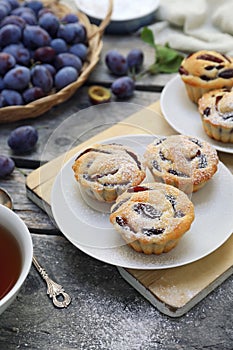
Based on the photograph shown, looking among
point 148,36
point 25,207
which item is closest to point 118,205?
point 25,207

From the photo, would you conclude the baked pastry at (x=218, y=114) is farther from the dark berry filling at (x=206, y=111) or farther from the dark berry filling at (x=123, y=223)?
the dark berry filling at (x=123, y=223)

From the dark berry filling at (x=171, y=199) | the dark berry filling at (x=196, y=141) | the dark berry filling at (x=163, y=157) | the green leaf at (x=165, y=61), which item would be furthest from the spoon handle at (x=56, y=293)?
the green leaf at (x=165, y=61)

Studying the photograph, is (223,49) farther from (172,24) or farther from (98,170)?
(98,170)

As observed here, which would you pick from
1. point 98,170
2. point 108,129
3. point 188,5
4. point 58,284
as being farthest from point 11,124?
point 188,5

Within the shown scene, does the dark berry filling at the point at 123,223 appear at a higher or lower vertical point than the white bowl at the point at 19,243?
lower

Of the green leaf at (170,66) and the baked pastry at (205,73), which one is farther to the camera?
the green leaf at (170,66)

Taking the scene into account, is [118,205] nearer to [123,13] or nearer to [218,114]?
[218,114]

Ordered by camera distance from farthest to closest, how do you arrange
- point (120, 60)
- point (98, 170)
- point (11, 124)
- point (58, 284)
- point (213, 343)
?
point (120, 60)
point (11, 124)
point (98, 170)
point (58, 284)
point (213, 343)
